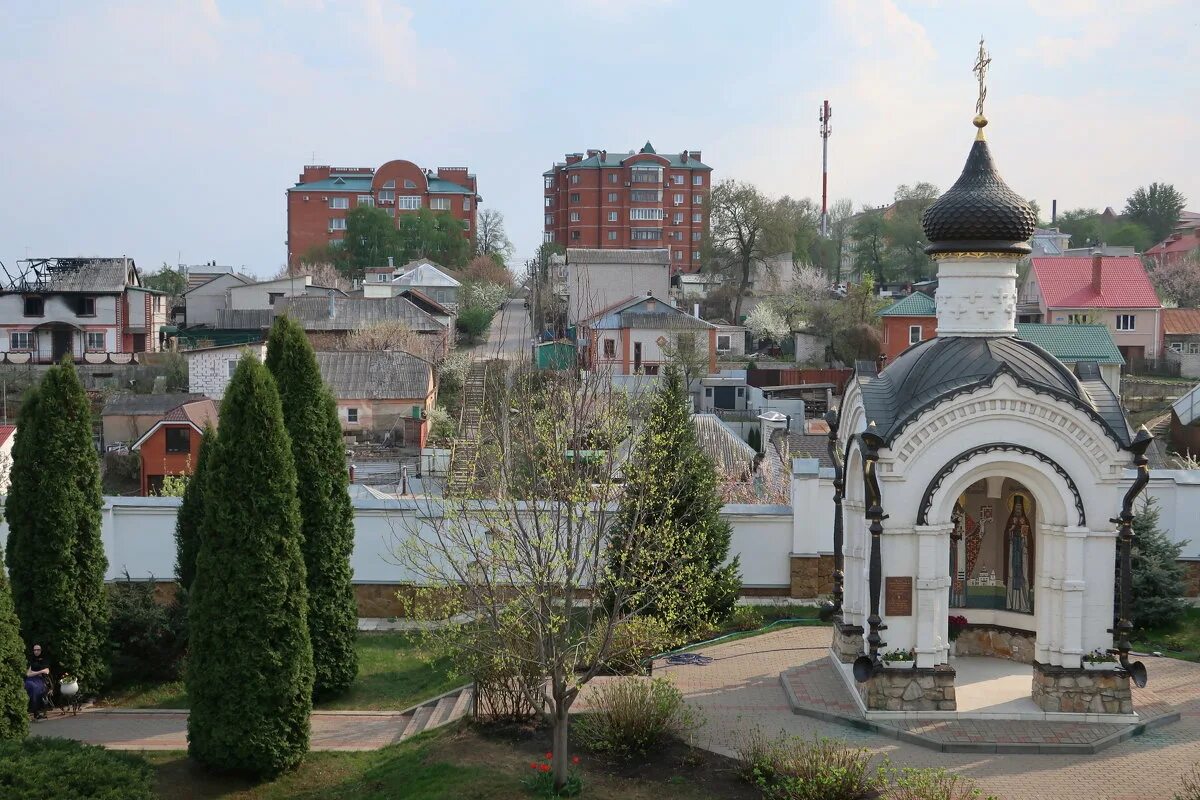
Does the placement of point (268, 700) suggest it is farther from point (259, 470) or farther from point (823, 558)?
point (823, 558)

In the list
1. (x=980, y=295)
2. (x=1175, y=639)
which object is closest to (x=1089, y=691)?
(x=980, y=295)

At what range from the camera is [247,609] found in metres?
13.1

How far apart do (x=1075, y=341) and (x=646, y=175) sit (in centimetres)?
4461

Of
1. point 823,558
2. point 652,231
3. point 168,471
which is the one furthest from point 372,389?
point 652,231

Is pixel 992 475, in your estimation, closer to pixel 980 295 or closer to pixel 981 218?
pixel 980 295

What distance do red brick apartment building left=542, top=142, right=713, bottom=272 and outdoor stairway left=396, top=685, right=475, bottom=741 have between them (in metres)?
66.5

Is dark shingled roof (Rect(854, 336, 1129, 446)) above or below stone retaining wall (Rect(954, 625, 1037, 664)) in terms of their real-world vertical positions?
above

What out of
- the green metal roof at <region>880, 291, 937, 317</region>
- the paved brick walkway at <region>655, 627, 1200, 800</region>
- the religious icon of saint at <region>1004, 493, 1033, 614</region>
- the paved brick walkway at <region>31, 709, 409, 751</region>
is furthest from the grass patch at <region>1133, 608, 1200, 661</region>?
the green metal roof at <region>880, 291, 937, 317</region>

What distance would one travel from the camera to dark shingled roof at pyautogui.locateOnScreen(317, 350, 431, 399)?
42.2 m

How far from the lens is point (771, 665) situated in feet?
53.9

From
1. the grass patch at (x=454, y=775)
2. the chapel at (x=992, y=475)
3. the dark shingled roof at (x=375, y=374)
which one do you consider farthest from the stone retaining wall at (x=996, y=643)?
the dark shingled roof at (x=375, y=374)

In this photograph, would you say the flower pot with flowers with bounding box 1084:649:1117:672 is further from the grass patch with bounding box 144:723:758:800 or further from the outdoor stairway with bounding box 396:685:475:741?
the outdoor stairway with bounding box 396:685:475:741

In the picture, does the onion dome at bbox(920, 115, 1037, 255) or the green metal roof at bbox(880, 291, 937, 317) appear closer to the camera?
the onion dome at bbox(920, 115, 1037, 255)

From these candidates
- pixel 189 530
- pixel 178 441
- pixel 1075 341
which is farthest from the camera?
pixel 1075 341
